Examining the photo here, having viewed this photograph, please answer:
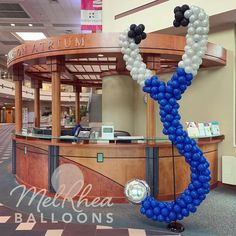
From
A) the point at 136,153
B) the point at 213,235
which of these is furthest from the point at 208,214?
the point at 136,153

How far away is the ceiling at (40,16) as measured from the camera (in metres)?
10.3

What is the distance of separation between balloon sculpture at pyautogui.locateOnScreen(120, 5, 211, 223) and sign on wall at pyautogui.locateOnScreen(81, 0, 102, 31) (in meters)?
3.86

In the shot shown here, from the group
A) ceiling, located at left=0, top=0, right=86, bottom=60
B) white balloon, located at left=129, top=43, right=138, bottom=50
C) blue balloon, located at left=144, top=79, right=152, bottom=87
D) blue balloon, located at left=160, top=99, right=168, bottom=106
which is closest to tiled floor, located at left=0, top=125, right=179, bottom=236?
blue balloon, located at left=160, top=99, right=168, bottom=106

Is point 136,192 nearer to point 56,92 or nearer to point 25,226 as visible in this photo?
point 25,226

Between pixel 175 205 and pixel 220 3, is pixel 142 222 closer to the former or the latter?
pixel 175 205

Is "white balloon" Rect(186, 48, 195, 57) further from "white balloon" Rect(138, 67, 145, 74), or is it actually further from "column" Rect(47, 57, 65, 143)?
"column" Rect(47, 57, 65, 143)

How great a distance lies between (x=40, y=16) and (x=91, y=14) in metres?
4.82

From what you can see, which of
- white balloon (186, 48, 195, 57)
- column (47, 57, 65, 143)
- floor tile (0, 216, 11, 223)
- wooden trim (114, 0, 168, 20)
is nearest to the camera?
white balloon (186, 48, 195, 57)

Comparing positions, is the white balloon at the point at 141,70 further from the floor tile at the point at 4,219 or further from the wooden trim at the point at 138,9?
the wooden trim at the point at 138,9

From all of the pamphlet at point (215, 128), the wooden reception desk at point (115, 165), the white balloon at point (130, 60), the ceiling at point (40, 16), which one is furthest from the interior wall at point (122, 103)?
the white balloon at point (130, 60)

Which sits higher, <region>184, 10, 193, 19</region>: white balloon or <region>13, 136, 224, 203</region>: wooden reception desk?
<region>184, 10, 193, 19</region>: white balloon

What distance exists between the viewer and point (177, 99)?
12.0 ft

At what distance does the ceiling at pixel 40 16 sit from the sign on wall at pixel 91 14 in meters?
2.87

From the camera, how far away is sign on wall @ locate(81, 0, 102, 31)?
7.43 m
